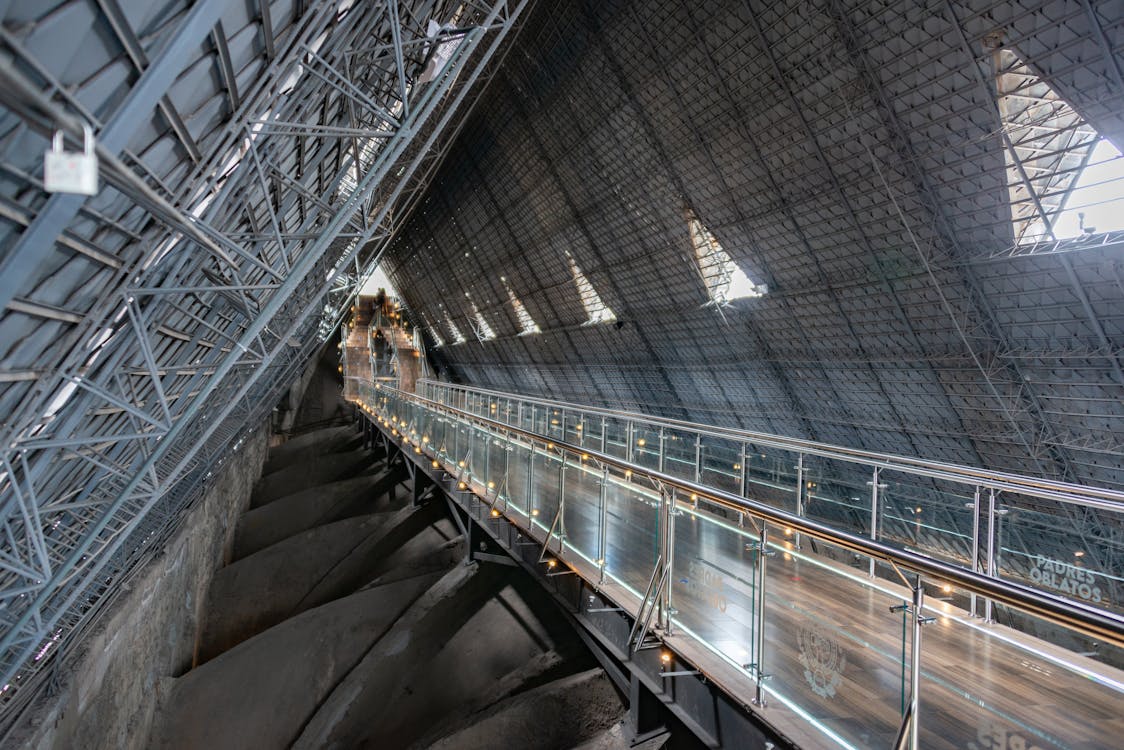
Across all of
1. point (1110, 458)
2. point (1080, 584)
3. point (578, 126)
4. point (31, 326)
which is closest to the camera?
point (31, 326)

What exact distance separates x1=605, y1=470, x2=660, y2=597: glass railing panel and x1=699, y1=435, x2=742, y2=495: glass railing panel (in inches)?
85.1

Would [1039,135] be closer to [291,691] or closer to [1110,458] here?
[1110,458]

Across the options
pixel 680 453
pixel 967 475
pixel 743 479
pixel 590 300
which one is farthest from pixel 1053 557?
pixel 590 300

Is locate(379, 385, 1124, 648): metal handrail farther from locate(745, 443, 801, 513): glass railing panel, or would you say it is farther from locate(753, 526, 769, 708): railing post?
locate(745, 443, 801, 513): glass railing panel

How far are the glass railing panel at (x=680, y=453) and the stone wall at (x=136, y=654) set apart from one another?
709 cm

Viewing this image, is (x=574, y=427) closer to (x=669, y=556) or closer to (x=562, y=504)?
(x=562, y=504)

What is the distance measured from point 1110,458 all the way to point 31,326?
48.5ft

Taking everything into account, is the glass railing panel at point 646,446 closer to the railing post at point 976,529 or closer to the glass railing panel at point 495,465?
A: the glass railing panel at point 495,465

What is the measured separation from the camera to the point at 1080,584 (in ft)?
15.0

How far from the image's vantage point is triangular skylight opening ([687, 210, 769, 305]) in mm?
16250

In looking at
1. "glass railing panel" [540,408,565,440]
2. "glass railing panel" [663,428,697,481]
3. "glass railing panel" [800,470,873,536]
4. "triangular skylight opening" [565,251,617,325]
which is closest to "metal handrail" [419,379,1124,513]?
"glass railing panel" [800,470,873,536]

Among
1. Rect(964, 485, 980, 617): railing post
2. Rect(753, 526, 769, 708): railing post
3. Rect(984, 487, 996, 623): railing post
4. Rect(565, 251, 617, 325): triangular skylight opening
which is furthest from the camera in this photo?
Rect(565, 251, 617, 325): triangular skylight opening

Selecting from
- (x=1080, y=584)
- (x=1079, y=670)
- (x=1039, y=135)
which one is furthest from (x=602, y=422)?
(x=1039, y=135)

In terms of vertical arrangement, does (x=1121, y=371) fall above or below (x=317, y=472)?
above
